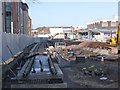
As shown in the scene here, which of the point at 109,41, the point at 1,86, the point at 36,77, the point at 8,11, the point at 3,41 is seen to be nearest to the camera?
the point at 1,86

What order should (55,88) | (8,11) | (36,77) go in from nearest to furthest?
(55,88)
(36,77)
(8,11)

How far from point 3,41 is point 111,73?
7536 mm

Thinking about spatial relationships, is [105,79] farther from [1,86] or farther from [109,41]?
[109,41]

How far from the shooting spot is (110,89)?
771cm

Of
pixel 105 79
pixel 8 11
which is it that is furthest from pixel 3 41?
pixel 8 11

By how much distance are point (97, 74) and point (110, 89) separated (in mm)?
2542

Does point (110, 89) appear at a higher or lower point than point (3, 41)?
lower

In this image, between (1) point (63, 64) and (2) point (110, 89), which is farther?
(1) point (63, 64)

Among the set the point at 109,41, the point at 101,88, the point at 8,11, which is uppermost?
the point at 8,11

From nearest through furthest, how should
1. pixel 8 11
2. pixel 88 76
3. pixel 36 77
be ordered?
pixel 36 77, pixel 88 76, pixel 8 11

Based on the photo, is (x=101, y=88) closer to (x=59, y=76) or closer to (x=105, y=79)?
(x=105, y=79)

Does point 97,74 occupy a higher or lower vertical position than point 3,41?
lower

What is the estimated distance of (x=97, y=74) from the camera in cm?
1024

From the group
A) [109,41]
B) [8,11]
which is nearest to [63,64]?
[109,41]
